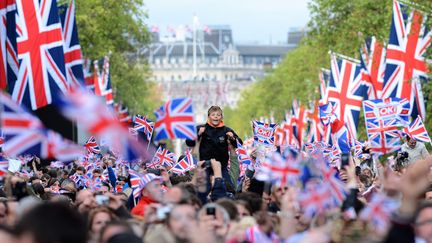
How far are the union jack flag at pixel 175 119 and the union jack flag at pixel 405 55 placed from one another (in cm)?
1549

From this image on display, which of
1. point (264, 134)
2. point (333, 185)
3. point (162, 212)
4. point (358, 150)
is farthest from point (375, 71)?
point (162, 212)

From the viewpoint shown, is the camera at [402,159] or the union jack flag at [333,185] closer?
the union jack flag at [333,185]

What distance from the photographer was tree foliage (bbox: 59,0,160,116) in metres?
61.0

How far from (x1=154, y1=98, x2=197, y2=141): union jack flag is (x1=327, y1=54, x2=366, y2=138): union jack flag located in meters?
21.1

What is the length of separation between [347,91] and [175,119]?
23922 mm

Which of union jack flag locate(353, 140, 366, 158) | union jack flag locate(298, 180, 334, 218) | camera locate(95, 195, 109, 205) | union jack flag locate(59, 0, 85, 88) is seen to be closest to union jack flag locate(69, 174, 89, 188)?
union jack flag locate(59, 0, 85, 88)

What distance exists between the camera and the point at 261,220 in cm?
1106

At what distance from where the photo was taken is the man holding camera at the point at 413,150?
72.9 ft

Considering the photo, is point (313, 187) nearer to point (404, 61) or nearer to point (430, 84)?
point (404, 61)

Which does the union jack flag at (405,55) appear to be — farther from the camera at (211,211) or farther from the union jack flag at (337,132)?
the camera at (211,211)

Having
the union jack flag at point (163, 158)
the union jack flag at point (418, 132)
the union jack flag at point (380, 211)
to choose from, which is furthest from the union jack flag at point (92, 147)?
the union jack flag at point (380, 211)

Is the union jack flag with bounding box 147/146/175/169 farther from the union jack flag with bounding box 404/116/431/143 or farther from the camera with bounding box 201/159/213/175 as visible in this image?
the camera with bounding box 201/159/213/175

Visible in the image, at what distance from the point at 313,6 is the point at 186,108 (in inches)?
1685

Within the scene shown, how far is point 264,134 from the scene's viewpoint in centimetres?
2442
